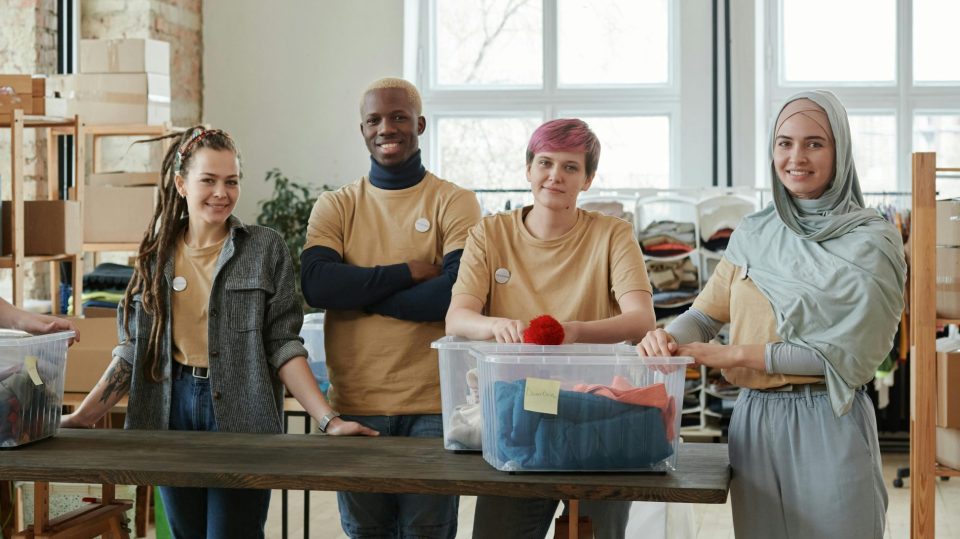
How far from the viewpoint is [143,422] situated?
2.49 meters

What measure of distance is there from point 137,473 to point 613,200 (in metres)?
3.73

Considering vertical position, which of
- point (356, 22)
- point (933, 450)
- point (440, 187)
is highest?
point (356, 22)

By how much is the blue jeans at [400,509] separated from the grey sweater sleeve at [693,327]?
1.99 feet

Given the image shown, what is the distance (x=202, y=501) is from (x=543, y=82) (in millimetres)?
4545

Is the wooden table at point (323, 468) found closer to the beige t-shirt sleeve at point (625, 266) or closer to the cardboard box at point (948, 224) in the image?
the beige t-shirt sleeve at point (625, 266)

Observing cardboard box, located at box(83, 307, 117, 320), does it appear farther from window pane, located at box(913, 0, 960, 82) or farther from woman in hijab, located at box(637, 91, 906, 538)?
window pane, located at box(913, 0, 960, 82)

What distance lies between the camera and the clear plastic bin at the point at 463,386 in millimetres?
2105

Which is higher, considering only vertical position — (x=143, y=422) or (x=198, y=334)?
(x=198, y=334)

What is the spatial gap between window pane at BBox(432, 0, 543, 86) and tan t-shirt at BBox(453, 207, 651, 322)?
4.39 metres

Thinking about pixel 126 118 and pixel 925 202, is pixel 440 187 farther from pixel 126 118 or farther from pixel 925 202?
pixel 126 118

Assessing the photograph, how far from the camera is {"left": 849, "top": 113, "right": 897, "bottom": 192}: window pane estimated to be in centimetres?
632

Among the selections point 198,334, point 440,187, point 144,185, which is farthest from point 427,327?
point 144,185

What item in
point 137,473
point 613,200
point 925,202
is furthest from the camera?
point 613,200

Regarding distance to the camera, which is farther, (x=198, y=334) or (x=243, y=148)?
(x=243, y=148)
